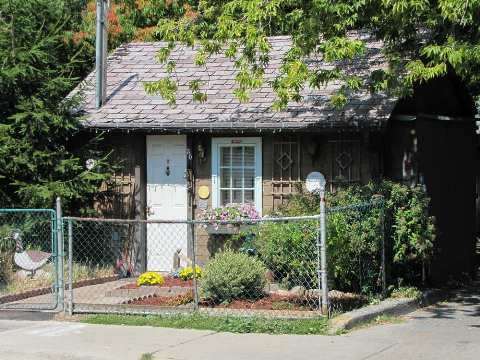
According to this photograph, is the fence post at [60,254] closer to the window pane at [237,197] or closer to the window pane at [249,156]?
the window pane at [237,197]

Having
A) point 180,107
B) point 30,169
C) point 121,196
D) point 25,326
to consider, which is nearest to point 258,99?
point 180,107

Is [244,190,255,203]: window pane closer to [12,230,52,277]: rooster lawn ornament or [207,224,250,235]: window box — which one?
[207,224,250,235]: window box

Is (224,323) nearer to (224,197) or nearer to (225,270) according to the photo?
(225,270)

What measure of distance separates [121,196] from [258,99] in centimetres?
308

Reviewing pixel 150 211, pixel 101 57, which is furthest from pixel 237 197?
pixel 101 57

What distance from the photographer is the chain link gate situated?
1230cm

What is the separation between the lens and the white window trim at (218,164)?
45.7ft

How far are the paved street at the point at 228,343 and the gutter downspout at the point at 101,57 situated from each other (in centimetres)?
589

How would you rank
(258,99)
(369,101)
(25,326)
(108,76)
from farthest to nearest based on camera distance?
(108,76), (258,99), (369,101), (25,326)

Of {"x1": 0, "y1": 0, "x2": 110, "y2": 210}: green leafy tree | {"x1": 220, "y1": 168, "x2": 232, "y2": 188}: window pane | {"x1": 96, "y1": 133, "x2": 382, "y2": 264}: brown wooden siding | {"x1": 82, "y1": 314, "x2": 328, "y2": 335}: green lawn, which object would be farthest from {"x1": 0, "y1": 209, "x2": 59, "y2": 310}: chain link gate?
{"x1": 220, "y1": 168, "x2": 232, "y2": 188}: window pane

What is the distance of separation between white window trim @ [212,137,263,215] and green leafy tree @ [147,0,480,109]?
2.12 meters

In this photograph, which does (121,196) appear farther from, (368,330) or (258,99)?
(368,330)

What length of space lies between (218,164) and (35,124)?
3199 mm

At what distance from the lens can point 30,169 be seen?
527 inches
